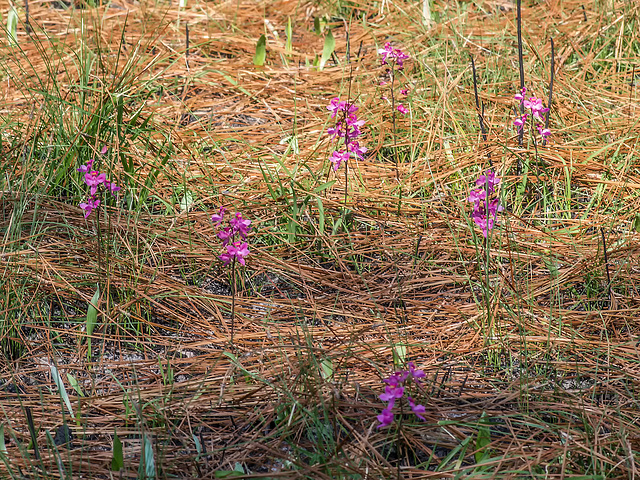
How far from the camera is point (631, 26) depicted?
334cm

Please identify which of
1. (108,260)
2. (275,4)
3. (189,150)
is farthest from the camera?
(275,4)

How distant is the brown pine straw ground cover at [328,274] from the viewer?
1.49 meters

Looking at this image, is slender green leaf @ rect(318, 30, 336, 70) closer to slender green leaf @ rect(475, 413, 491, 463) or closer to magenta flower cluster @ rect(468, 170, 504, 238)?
magenta flower cluster @ rect(468, 170, 504, 238)

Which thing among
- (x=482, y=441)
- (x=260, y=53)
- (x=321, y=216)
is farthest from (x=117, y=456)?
(x=260, y=53)

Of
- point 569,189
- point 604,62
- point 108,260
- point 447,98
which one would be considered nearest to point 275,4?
point 447,98

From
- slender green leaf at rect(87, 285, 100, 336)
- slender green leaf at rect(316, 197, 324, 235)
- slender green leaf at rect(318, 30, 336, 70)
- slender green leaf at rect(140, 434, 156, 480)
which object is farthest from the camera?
slender green leaf at rect(318, 30, 336, 70)

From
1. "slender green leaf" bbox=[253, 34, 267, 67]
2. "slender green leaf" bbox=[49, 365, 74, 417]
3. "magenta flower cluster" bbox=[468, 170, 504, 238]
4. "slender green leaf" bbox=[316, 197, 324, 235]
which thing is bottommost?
"slender green leaf" bbox=[49, 365, 74, 417]

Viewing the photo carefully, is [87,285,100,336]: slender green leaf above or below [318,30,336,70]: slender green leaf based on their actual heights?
below

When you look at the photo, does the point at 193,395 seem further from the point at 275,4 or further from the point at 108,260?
the point at 275,4

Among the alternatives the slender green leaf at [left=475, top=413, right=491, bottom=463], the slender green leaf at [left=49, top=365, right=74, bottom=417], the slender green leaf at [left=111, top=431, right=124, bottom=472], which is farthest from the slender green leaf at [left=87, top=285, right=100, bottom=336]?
the slender green leaf at [left=475, top=413, right=491, bottom=463]

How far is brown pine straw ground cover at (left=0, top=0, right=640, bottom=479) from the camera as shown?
1.49m

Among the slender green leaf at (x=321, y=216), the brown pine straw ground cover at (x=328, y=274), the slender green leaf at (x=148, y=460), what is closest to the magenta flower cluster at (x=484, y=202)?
the brown pine straw ground cover at (x=328, y=274)

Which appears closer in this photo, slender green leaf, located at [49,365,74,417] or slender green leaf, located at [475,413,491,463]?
slender green leaf, located at [475,413,491,463]

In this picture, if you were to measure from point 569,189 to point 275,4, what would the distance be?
8.10 feet
